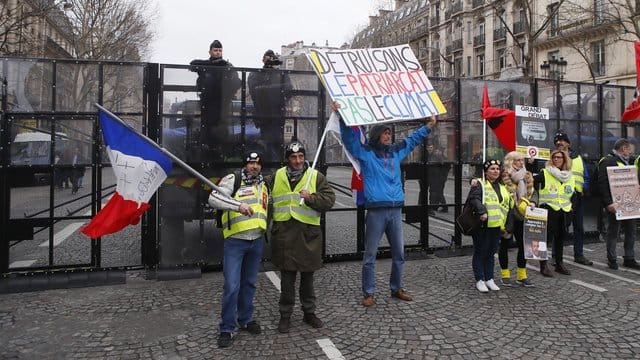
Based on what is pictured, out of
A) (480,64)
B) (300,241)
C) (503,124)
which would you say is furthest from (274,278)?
(480,64)

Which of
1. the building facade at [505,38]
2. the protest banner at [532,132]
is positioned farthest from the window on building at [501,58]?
the protest banner at [532,132]

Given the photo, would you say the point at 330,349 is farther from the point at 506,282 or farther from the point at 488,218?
the point at 506,282

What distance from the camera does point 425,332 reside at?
453 cm

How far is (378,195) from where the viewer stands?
527 cm

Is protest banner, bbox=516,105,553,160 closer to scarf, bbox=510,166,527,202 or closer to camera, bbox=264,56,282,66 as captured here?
scarf, bbox=510,166,527,202

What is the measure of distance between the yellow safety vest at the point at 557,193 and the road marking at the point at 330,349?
4.26 meters

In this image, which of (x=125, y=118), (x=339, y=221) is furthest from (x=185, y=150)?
(x=339, y=221)

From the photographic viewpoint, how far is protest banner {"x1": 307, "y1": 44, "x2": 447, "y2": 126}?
16.7 feet

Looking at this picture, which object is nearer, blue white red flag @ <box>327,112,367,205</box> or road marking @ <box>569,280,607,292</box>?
blue white red flag @ <box>327,112,367,205</box>

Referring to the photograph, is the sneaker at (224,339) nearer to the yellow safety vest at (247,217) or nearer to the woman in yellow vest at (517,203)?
the yellow safety vest at (247,217)

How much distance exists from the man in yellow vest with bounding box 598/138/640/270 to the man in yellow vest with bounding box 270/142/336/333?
510 centimetres

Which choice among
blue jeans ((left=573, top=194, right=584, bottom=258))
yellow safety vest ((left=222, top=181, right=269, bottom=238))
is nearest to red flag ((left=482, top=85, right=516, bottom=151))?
blue jeans ((left=573, top=194, right=584, bottom=258))

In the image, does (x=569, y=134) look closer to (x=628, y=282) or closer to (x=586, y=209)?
(x=586, y=209)

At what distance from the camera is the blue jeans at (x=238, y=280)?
423 centimetres
